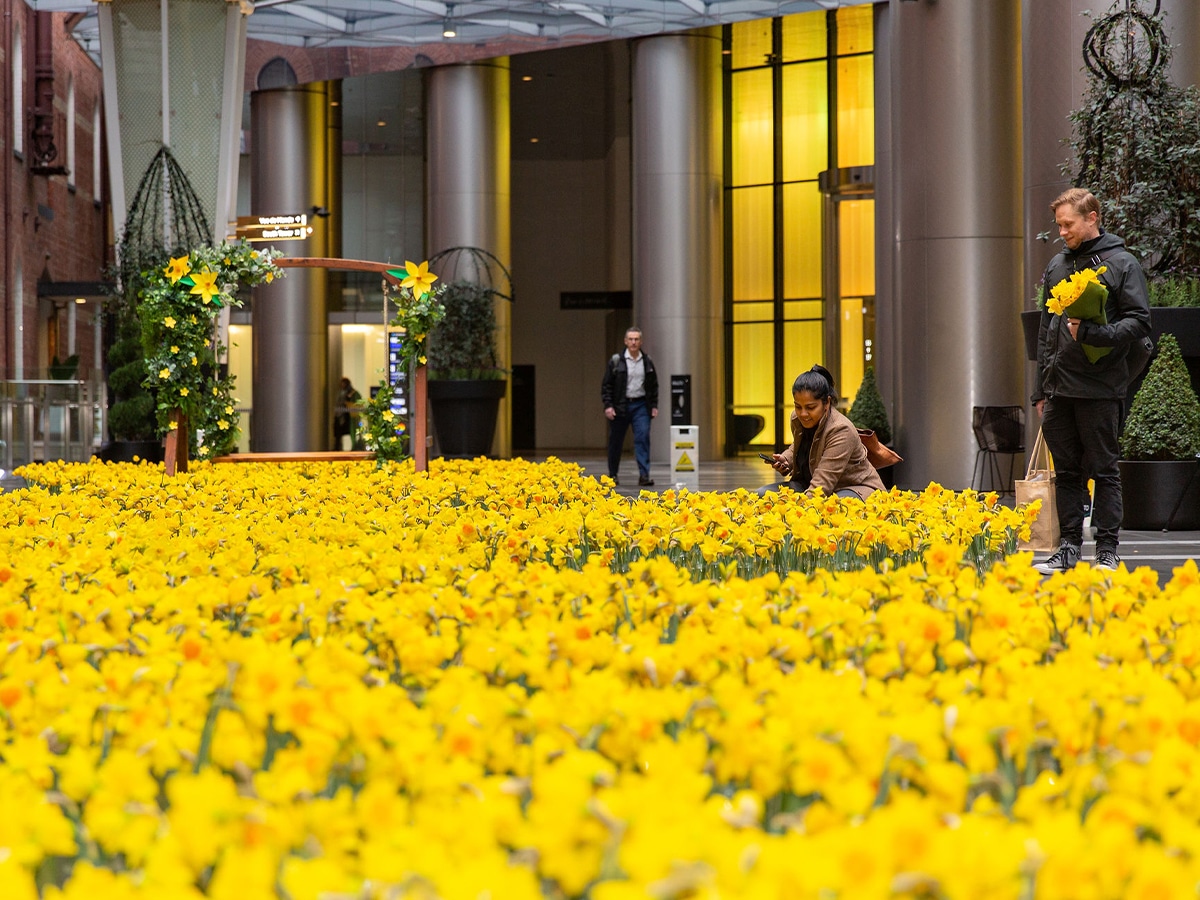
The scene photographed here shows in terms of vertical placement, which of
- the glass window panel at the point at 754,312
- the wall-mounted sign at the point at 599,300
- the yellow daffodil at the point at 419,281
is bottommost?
the yellow daffodil at the point at 419,281

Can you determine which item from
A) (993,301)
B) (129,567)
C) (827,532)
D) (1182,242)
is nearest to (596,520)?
(827,532)

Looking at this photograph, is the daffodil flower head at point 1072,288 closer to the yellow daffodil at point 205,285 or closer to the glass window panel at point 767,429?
the yellow daffodil at point 205,285

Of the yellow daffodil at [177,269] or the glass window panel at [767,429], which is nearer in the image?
the yellow daffodil at [177,269]

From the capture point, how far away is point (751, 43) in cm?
2773

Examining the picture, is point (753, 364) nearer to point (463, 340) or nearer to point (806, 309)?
point (806, 309)

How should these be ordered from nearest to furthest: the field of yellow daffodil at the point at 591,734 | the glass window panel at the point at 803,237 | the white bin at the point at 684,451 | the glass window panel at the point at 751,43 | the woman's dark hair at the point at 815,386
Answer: the field of yellow daffodil at the point at 591,734 → the woman's dark hair at the point at 815,386 → the white bin at the point at 684,451 → the glass window panel at the point at 751,43 → the glass window panel at the point at 803,237

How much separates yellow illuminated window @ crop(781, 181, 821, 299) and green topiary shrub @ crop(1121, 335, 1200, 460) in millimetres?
18409

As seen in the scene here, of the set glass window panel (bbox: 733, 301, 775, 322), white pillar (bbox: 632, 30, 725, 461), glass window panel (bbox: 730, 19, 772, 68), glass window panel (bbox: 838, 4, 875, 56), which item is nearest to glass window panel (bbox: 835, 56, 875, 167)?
glass window panel (bbox: 838, 4, 875, 56)

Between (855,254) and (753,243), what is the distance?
2.41 meters

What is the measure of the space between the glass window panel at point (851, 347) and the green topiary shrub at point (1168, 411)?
53.4 feet

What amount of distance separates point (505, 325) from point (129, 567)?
800 inches

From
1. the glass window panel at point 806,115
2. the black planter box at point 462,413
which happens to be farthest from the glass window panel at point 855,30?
the black planter box at point 462,413

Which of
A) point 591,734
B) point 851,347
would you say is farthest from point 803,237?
point 591,734

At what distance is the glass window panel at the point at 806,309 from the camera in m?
28.3
